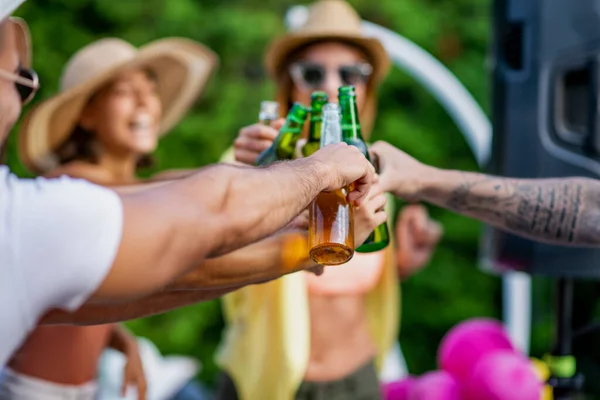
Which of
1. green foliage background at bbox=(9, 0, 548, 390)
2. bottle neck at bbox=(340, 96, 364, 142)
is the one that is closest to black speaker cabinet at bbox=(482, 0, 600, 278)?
bottle neck at bbox=(340, 96, 364, 142)

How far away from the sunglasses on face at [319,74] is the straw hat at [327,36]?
0.53ft

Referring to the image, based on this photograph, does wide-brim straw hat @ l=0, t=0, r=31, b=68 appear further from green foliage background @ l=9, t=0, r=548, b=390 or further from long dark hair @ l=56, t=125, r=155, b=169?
green foliage background @ l=9, t=0, r=548, b=390

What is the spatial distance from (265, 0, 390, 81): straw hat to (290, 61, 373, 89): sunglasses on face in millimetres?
161

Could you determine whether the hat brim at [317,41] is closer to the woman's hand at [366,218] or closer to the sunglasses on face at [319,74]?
the sunglasses on face at [319,74]

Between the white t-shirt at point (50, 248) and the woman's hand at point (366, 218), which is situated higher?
the white t-shirt at point (50, 248)

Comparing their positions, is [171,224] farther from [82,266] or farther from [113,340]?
[113,340]

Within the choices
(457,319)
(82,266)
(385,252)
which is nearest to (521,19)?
(385,252)

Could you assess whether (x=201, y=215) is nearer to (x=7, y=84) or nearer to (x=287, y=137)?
(x=7, y=84)

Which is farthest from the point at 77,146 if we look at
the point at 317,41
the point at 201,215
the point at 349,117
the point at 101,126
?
the point at 201,215

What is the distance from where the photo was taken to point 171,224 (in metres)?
1.06

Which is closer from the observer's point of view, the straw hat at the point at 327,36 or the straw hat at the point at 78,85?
the straw hat at the point at 327,36

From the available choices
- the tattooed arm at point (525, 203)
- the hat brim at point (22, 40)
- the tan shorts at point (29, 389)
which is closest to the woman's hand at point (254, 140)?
the tattooed arm at point (525, 203)

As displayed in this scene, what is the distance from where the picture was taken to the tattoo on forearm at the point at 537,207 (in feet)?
6.11

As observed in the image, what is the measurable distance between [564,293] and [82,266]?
2171 mm
